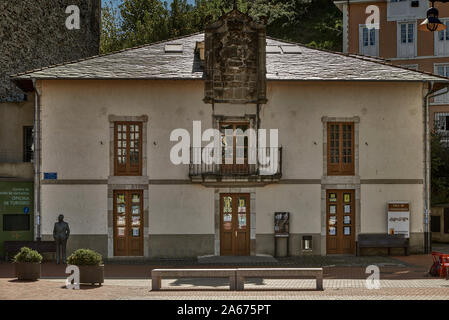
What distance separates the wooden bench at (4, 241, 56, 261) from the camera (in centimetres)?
2441

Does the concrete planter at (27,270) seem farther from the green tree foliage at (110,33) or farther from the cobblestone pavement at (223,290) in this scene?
the green tree foliage at (110,33)

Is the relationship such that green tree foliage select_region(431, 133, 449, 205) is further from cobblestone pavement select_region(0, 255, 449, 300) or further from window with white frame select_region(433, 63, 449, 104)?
cobblestone pavement select_region(0, 255, 449, 300)

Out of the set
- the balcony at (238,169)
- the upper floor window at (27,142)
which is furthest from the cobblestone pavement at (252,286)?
the upper floor window at (27,142)

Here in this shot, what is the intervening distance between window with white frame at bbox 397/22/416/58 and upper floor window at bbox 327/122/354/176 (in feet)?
74.8

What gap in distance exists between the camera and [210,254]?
25594mm

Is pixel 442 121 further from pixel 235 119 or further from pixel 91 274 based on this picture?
pixel 91 274

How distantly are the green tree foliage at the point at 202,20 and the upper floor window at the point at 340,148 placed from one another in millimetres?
14356

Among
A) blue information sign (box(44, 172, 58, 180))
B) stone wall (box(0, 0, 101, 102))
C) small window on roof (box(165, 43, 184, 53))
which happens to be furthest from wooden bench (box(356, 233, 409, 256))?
stone wall (box(0, 0, 101, 102))

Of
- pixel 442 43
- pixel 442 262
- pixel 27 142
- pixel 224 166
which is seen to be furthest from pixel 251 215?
pixel 442 43

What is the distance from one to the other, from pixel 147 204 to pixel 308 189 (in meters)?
5.92

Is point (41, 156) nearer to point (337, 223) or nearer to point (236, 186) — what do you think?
point (236, 186)

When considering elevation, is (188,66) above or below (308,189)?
above

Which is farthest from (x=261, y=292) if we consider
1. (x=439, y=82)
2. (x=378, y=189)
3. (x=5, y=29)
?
(x=5, y=29)

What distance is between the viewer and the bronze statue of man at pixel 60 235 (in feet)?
78.8
